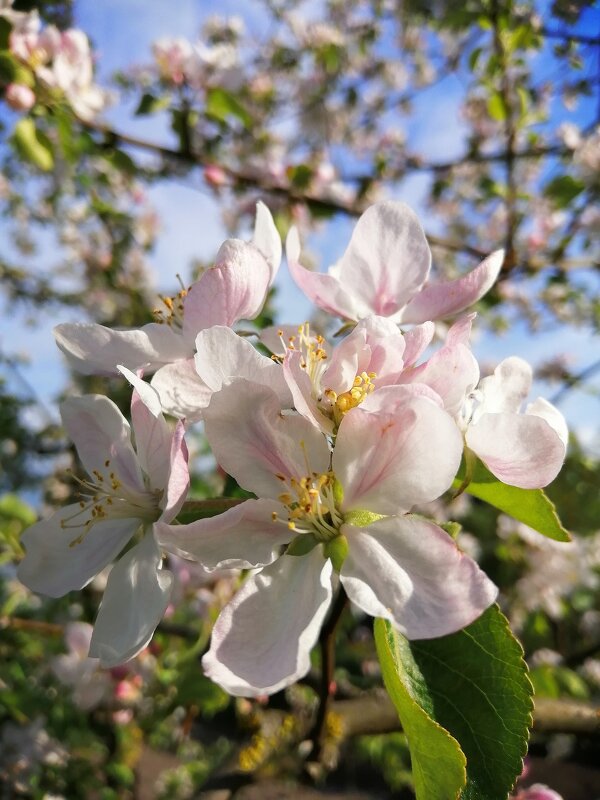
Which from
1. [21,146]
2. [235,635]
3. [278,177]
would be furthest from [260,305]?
[278,177]

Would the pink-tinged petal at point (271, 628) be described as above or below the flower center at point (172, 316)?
below

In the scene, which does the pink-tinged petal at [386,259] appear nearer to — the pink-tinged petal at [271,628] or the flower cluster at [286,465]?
the flower cluster at [286,465]

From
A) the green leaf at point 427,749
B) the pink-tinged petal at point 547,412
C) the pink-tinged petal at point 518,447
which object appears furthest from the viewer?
the pink-tinged petal at point 547,412

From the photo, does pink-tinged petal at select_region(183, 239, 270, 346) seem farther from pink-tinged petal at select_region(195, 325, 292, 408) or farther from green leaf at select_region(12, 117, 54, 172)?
green leaf at select_region(12, 117, 54, 172)

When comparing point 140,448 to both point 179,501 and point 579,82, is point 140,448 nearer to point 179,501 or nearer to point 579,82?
point 179,501

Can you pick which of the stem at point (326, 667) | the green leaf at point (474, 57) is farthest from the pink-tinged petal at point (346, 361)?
the green leaf at point (474, 57)
